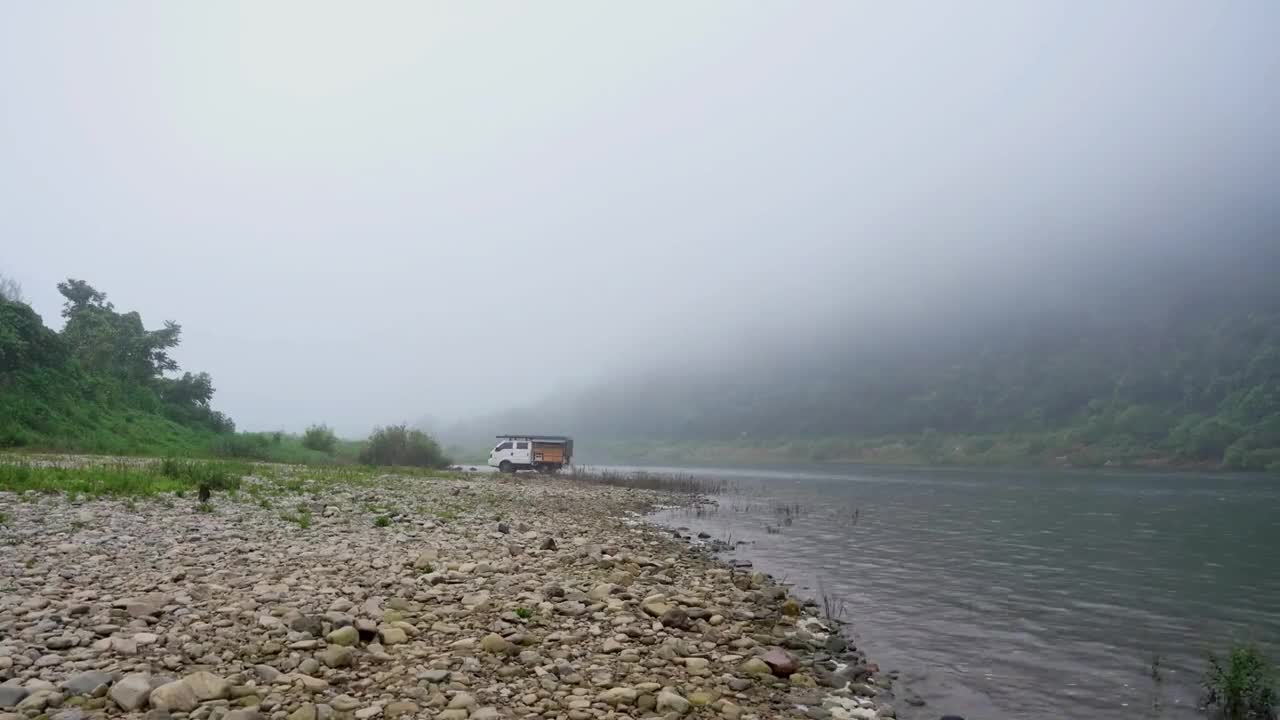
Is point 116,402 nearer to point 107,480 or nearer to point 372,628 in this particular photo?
point 107,480

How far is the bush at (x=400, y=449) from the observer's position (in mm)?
57281

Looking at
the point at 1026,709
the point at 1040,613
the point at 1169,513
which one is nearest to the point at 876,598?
the point at 1040,613

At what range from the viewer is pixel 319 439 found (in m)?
58.9

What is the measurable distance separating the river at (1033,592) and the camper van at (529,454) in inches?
921

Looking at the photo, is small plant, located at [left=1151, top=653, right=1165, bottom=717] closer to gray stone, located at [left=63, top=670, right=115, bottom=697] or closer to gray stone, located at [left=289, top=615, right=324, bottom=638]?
gray stone, located at [left=289, top=615, right=324, bottom=638]

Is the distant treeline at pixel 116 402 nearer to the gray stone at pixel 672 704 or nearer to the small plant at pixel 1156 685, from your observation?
the gray stone at pixel 672 704

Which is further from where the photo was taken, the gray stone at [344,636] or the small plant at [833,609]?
the small plant at [833,609]

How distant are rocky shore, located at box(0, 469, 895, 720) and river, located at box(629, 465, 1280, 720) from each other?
7.14 ft

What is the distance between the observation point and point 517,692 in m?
7.88

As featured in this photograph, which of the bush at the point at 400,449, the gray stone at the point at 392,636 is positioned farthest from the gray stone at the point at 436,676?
the bush at the point at 400,449

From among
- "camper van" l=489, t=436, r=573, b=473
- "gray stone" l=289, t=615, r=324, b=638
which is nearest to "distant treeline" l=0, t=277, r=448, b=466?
"camper van" l=489, t=436, r=573, b=473

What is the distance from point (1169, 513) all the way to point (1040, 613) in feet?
114

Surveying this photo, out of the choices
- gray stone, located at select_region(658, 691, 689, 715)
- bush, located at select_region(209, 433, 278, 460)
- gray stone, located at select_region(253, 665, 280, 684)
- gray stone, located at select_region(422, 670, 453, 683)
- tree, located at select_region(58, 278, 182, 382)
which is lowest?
gray stone, located at select_region(658, 691, 689, 715)

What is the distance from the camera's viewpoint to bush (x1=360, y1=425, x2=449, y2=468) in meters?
57.3
